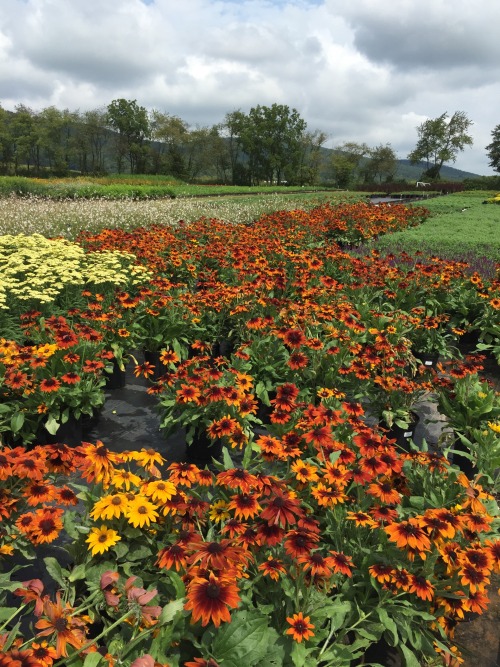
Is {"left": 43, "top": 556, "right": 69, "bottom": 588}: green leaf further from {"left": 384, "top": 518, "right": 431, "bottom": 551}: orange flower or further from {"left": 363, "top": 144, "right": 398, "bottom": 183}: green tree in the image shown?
{"left": 363, "top": 144, "right": 398, "bottom": 183}: green tree

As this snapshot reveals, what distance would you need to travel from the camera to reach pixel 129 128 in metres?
66.4

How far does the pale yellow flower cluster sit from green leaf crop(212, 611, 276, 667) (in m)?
3.73

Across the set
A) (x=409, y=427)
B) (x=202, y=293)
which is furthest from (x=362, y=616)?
(x=202, y=293)

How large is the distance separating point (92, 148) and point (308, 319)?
76.4m

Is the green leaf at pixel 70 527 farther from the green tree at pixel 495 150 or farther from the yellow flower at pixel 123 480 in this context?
the green tree at pixel 495 150

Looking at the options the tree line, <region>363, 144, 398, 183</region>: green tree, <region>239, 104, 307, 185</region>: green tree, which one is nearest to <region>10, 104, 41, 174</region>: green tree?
the tree line

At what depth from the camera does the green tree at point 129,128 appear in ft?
215

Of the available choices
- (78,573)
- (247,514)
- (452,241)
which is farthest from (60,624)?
(452,241)

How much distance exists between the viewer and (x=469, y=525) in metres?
1.87

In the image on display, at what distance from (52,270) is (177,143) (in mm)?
70271

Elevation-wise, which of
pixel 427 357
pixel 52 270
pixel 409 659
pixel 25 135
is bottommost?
pixel 409 659

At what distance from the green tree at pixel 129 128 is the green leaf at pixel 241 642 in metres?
70.2

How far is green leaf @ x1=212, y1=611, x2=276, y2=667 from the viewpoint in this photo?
1.49 metres

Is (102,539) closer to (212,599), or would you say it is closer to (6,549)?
(6,549)
